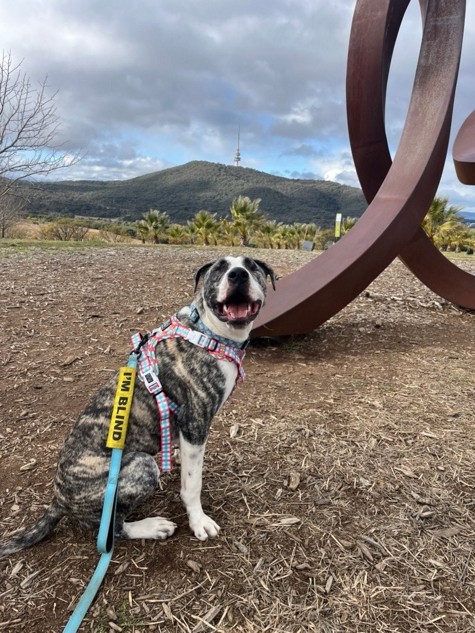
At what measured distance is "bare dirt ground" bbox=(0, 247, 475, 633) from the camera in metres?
2.39

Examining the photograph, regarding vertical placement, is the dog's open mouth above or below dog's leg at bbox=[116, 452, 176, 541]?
above

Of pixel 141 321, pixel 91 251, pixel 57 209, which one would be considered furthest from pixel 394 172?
pixel 57 209

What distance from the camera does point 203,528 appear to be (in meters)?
2.82

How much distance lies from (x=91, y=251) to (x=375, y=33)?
359 inches

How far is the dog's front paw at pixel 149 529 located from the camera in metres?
2.76

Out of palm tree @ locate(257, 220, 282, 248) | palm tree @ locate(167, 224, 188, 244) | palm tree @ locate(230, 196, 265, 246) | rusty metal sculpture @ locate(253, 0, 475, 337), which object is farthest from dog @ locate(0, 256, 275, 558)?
palm tree @ locate(257, 220, 282, 248)

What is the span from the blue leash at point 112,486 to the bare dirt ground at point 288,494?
0.14 meters

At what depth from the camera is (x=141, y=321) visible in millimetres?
6883

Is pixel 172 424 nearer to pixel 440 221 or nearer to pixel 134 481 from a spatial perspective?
pixel 134 481

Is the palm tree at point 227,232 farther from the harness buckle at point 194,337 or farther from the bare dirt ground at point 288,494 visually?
the harness buckle at point 194,337

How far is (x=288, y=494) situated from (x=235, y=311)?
1.54 metres

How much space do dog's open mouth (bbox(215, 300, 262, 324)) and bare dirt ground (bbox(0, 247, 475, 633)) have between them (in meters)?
1.38

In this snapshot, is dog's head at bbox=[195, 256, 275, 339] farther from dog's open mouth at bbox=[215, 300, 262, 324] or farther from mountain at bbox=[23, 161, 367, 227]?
mountain at bbox=[23, 161, 367, 227]

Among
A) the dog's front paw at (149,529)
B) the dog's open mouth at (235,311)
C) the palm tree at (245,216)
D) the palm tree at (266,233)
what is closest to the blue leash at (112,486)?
the dog's front paw at (149,529)
